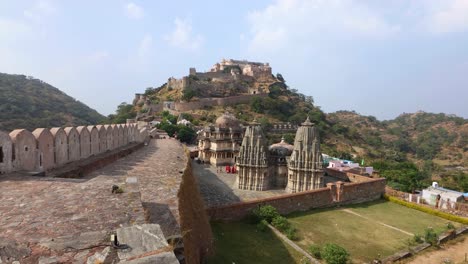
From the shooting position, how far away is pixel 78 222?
4570 millimetres

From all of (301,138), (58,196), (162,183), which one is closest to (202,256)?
(162,183)

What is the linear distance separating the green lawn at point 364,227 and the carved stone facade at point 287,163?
3745 millimetres

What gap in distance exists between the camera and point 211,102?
6938cm

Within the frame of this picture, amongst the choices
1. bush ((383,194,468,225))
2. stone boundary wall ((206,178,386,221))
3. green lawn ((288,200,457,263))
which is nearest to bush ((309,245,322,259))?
green lawn ((288,200,457,263))

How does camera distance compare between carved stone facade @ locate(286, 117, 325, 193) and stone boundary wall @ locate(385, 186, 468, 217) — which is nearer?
stone boundary wall @ locate(385, 186, 468, 217)

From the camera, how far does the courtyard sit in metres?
14.3

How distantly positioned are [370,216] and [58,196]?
67.5 ft

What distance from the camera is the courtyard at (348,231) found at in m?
14.3

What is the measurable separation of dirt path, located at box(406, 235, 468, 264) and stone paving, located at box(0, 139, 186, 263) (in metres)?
14.1

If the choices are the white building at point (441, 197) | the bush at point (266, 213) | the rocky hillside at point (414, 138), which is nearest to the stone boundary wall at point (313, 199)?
the bush at point (266, 213)

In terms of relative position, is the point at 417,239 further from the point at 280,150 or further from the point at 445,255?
the point at 280,150

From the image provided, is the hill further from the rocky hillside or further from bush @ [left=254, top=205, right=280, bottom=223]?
bush @ [left=254, top=205, right=280, bottom=223]

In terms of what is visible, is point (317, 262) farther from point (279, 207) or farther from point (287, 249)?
point (279, 207)

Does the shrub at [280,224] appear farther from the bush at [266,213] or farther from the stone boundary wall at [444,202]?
the stone boundary wall at [444,202]
